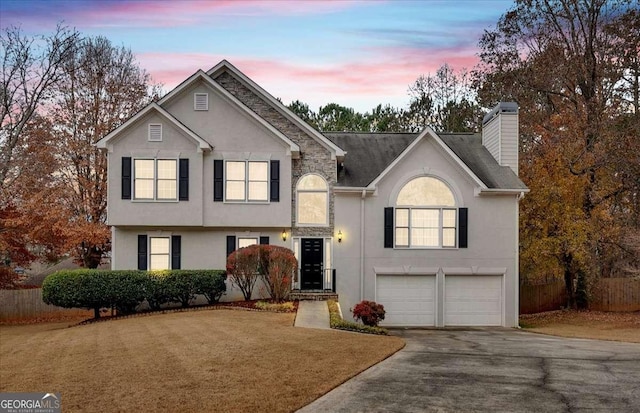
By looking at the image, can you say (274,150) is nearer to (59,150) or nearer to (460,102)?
(59,150)

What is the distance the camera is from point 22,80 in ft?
102

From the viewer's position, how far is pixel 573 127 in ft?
105

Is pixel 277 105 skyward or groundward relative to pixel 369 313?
skyward

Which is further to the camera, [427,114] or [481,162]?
[427,114]

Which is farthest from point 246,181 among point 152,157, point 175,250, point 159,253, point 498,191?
point 498,191

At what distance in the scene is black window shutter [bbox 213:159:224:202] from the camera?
78.3 feet

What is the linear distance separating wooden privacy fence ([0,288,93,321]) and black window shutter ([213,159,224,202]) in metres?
11.9

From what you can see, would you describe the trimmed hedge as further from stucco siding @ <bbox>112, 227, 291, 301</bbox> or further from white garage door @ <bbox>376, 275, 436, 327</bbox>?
white garage door @ <bbox>376, 275, 436, 327</bbox>

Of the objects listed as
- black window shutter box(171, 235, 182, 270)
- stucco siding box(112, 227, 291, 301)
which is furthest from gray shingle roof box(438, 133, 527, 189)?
black window shutter box(171, 235, 182, 270)

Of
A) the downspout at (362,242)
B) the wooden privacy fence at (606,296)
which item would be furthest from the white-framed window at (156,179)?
the wooden privacy fence at (606,296)

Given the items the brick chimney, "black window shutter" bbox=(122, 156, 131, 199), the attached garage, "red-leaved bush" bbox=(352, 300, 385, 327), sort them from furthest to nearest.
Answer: the brick chimney, the attached garage, "black window shutter" bbox=(122, 156, 131, 199), "red-leaved bush" bbox=(352, 300, 385, 327)

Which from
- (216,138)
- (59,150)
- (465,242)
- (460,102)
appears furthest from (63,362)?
(460,102)

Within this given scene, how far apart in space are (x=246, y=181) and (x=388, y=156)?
6.40m

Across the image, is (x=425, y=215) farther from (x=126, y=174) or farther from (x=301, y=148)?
(x=126, y=174)
